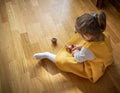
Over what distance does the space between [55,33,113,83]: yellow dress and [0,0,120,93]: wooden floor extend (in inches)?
1.9

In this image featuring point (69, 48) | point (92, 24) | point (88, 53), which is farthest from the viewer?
point (69, 48)

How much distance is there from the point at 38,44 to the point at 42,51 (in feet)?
0.30

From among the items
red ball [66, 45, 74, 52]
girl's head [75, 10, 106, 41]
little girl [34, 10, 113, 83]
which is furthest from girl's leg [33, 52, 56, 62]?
girl's head [75, 10, 106, 41]

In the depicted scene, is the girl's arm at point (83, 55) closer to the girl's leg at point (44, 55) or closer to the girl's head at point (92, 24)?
the girl's head at point (92, 24)

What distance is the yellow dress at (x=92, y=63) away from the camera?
49.0 inches

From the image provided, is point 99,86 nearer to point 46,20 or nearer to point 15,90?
point 15,90

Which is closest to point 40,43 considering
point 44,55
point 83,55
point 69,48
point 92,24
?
point 44,55

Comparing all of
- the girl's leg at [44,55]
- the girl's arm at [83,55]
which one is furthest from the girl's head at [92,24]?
the girl's leg at [44,55]

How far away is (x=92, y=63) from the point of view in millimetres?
1274

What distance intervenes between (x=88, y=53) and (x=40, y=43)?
1.66 feet

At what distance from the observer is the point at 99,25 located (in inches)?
44.9

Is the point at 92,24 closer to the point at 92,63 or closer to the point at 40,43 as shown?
the point at 92,63

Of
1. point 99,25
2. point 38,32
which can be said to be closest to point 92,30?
point 99,25

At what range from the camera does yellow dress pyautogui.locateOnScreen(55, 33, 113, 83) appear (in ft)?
4.09
